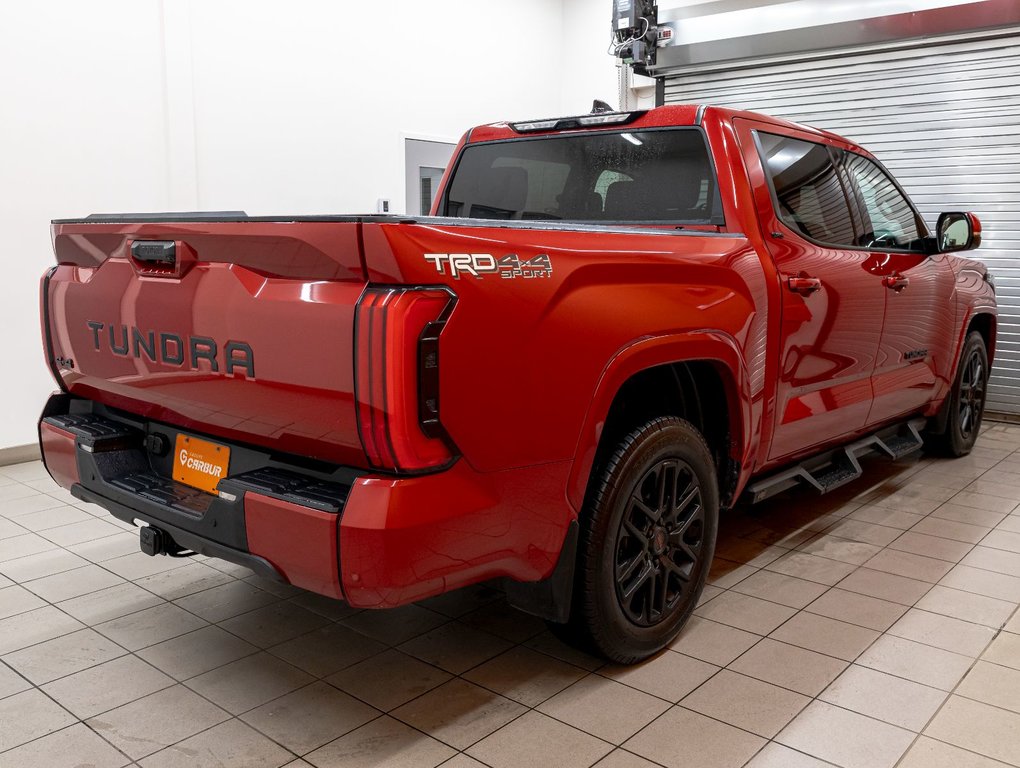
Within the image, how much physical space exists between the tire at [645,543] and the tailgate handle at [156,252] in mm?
1295

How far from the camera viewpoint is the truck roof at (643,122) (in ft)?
10.4

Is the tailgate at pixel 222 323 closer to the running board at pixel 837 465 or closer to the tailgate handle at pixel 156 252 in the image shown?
the tailgate handle at pixel 156 252

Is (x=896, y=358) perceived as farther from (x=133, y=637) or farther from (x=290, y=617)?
(x=133, y=637)

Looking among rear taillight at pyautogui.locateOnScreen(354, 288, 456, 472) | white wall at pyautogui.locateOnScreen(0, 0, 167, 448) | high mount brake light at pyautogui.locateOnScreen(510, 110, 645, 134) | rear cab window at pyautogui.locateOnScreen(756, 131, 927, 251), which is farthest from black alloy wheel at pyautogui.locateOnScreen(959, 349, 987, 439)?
white wall at pyautogui.locateOnScreen(0, 0, 167, 448)

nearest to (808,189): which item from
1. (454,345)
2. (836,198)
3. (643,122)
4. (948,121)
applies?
(836,198)

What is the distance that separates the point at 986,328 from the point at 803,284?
311cm

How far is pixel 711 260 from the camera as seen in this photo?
2.73 metres

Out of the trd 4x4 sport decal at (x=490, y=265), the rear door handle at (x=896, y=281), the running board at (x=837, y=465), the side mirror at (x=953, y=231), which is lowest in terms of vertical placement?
the running board at (x=837, y=465)

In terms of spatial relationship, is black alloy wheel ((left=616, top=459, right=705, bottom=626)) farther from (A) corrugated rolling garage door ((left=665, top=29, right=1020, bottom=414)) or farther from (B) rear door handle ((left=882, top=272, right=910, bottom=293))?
(A) corrugated rolling garage door ((left=665, top=29, right=1020, bottom=414))

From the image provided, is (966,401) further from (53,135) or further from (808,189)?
(53,135)

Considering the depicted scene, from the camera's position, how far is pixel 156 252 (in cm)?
230

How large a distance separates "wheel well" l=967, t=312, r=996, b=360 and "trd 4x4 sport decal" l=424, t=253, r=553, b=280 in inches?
164

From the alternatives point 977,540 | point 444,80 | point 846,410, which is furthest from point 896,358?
point 444,80

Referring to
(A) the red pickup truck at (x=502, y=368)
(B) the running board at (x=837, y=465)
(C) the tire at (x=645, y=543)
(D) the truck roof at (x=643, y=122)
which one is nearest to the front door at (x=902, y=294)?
(B) the running board at (x=837, y=465)
